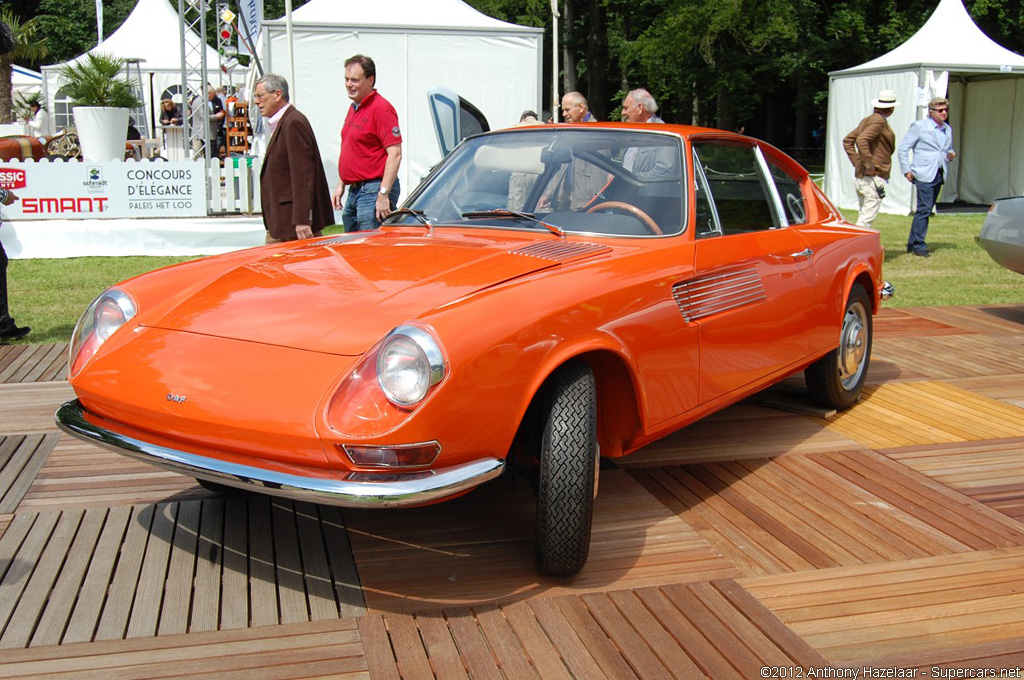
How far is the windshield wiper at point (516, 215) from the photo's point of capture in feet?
12.7

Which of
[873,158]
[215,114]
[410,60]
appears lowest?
[873,158]

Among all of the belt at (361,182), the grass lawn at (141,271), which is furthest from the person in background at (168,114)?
the belt at (361,182)

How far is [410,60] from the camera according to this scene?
13.5 meters

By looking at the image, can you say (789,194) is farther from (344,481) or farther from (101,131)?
(101,131)

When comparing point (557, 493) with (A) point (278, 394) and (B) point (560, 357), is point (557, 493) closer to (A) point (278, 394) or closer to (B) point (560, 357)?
(B) point (560, 357)

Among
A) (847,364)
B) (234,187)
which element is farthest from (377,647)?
(234,187)

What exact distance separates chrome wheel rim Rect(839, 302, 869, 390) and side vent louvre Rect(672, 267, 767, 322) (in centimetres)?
121

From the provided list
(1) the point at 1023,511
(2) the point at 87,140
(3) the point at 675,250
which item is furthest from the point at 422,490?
(2) the point at 87,140

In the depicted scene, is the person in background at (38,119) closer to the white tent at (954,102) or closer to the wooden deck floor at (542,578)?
the white tent at (954,102)

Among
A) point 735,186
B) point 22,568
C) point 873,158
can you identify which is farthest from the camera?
point 873,158

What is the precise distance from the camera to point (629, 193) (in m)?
3.99

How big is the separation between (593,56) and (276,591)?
37.2m

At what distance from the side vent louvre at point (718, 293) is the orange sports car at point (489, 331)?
11mm

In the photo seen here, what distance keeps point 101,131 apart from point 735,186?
11.5 metres
